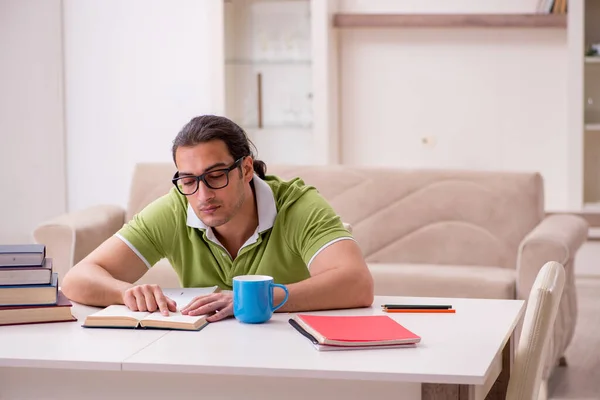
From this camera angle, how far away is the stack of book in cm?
181

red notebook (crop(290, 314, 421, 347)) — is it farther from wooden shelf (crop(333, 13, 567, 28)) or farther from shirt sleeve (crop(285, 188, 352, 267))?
wooden shelf (crop(333, 13, 567, 28))

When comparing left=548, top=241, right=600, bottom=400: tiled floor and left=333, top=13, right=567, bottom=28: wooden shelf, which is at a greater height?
left=333, top=13, right=567, bottom=28: wooden shelf

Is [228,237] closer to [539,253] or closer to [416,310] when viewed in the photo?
[416,310]

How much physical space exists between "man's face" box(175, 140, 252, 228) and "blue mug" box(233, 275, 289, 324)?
0.32 meters

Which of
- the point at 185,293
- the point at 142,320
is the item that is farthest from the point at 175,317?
the point at 185,293

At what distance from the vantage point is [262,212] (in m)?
2.19

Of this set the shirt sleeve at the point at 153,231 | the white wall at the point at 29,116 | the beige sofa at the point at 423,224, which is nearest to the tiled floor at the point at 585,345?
the beige sofa at the point at 423,224

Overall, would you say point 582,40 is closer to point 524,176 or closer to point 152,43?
point 524,176

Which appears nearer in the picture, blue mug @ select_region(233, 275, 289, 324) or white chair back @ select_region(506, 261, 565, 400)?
white chair back @ select_region(506, 261, 565, 400)

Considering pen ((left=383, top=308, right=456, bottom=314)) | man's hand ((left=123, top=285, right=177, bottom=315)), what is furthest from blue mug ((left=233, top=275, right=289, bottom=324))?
pen ((left=383, top=308, right=456, bottom=314))

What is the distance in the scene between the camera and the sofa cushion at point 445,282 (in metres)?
3.26

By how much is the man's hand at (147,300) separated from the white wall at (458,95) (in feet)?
11.7

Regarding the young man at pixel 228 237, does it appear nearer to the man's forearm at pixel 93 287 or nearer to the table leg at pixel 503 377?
the man's forearm at pixel 93 287

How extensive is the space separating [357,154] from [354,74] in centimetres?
46
